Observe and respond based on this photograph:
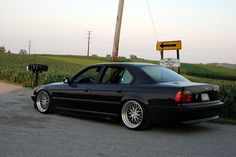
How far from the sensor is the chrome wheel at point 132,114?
760cm

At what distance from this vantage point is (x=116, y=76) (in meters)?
8.28

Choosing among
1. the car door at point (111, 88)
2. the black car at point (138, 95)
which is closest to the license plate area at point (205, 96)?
the black car at point (138, 95)

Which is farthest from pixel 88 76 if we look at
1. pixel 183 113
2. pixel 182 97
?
pixel 183 113

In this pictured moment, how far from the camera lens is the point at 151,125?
8.10 metres

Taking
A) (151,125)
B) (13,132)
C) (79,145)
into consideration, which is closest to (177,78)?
(151,125)

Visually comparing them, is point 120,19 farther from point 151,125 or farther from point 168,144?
→ point 168,144

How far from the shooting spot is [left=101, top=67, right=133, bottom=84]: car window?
8045 mm

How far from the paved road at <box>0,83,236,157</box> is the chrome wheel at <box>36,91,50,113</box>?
54 cm

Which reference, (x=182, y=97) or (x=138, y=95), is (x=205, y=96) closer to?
(x=182, y=97)

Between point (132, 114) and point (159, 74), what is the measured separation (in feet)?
3.47

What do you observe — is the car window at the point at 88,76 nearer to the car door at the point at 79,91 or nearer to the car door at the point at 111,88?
the car door at the point at 79,91

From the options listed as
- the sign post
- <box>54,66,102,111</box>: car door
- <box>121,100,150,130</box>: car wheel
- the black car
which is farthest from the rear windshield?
the sign post

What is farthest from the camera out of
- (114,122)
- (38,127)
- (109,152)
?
(114,122)

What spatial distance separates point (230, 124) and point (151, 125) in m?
2.08
